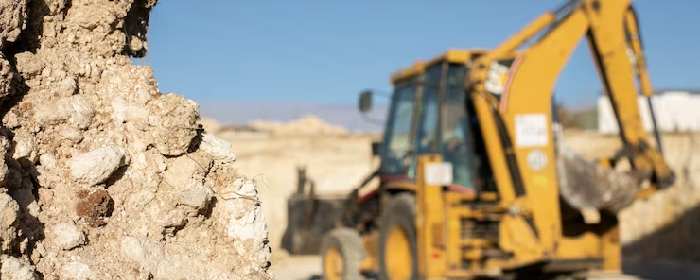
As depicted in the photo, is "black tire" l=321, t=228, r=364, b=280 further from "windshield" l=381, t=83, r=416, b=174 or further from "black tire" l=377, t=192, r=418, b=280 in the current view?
"windshield" l=381, t=83, r=416, b=174

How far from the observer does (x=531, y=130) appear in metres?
8.84

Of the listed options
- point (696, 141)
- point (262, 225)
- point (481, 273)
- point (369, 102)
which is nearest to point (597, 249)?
point (481, 273)

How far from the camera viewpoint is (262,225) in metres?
2.74

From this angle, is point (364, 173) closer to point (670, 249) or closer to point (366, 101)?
point (670, 249)

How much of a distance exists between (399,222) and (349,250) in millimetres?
1337

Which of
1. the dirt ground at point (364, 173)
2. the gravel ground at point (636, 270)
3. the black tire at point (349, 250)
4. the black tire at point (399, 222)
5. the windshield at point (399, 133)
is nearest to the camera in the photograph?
the black tire at point (399, 222)

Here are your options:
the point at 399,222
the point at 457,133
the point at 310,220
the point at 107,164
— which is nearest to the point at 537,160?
the point at 457,133

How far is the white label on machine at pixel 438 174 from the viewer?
886 cm

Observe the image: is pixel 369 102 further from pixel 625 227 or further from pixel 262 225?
pixel 625 227

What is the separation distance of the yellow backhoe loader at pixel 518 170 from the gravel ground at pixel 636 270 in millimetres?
4680

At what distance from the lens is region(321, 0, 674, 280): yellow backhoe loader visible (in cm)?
876

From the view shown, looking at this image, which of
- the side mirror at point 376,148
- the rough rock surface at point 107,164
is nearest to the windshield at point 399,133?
the side mirror at point 376,148

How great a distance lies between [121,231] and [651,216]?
16.9 metres

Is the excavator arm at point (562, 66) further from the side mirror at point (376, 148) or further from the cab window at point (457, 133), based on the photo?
the side mirror at point (376, 148)
